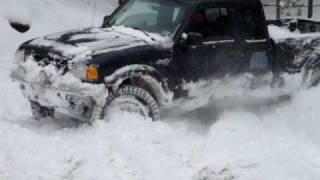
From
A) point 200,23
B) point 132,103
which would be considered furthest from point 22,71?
point 200,23

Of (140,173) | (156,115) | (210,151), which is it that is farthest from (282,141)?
(140,173)

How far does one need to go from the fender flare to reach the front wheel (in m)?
0.11

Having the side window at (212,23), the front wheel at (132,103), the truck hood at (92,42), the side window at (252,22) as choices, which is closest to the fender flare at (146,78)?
the front wheel at (132,103)

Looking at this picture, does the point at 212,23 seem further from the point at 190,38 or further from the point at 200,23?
the point at 190,38

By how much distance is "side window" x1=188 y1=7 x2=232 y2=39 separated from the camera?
25.2ft

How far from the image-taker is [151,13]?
7.97m

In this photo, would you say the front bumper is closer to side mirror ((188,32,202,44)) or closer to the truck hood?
the truck hood

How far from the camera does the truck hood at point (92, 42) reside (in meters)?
6.96

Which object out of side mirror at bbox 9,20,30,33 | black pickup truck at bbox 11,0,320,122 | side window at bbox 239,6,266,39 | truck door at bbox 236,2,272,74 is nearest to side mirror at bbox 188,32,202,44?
black pickup truck at bbox 11,0,320,122

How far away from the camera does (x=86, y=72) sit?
677 cm

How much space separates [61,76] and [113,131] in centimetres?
91

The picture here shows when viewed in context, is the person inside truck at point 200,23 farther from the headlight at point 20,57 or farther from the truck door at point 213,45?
the headlight at point 20,57

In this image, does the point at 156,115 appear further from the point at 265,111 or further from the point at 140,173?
the point at 265,111

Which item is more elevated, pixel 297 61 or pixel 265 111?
pixel 297 61
